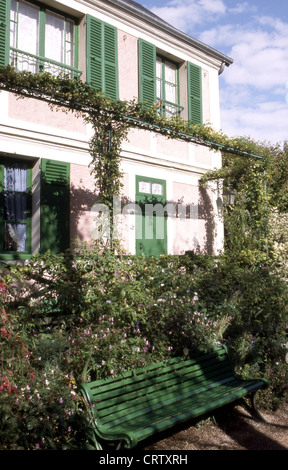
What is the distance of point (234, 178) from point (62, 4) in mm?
5252

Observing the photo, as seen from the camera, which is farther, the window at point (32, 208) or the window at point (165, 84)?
the window at point (165, 84)

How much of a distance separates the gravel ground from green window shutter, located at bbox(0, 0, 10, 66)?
254 inches

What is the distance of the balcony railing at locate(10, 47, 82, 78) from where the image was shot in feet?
25.9

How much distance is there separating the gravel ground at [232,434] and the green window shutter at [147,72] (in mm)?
7018

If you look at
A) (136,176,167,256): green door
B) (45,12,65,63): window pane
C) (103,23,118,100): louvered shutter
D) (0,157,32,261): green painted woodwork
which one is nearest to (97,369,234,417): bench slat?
(0,157,32,261): green painted woodwork

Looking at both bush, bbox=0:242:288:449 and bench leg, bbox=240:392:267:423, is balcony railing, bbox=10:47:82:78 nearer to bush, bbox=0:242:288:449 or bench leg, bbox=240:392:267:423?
bush, bbox=0:242:288:449

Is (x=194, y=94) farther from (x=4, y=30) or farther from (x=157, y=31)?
(x=4, y=30)

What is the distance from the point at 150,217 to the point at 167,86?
3326 millimetres

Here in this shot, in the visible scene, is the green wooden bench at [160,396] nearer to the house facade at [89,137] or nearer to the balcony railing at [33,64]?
the house facade at [89,137]

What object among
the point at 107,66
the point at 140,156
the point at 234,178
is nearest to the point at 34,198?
the point at 140,156

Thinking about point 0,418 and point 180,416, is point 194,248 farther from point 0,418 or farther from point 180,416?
point 0,418

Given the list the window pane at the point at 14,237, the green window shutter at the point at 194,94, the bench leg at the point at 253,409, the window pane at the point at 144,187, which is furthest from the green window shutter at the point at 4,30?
the bench leg at the point at 253,409

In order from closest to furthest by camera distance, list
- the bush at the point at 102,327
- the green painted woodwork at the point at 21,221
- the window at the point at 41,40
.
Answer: the bush at the point at 102,327 → the green painted woodwork at the point at 21,221 → the window at the point at 41,40

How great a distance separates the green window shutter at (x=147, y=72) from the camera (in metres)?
9.77
